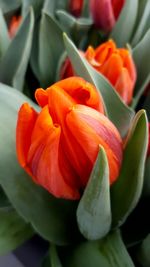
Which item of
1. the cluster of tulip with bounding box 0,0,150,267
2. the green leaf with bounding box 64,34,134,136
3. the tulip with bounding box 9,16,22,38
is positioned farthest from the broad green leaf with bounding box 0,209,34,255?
the tulip with bounding box 9,16,22,38

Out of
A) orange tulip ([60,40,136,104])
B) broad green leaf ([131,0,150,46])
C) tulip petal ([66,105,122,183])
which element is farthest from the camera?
broad green leaf ([131,0,150,46])

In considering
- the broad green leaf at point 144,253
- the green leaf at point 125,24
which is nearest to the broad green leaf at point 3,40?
the green leaf at point 125,24

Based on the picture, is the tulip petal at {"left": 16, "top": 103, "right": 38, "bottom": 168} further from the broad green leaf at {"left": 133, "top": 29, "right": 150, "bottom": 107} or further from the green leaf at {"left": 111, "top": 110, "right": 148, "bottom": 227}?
the broad green leaf at {"left": 133, "top": 29, "right": 150, "bottom": 107}

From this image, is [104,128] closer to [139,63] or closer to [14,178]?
[14,178]

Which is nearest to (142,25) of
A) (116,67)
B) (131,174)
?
(116,67)

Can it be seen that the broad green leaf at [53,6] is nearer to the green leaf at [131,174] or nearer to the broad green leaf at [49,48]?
the broad green leaf at [49,48]

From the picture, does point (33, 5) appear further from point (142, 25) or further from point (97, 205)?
point (97, 205)
